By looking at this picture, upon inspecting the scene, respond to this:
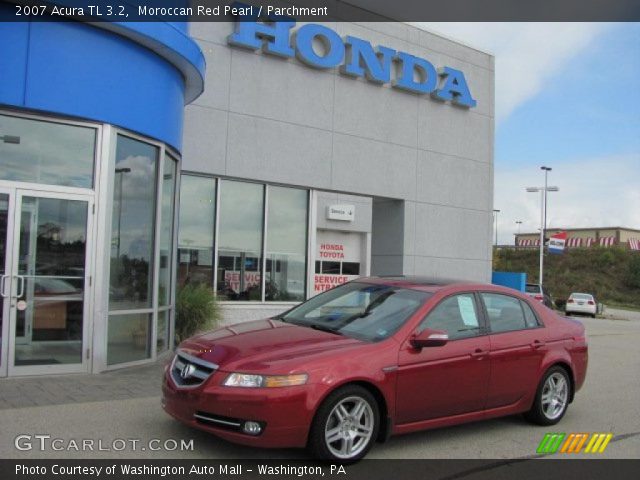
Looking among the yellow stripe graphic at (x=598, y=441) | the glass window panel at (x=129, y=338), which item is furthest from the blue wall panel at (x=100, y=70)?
the yellow stripe graphic at (x=598, y=441)

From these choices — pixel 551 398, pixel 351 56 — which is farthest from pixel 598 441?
pixel 351 56

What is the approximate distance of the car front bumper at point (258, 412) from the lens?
477cm

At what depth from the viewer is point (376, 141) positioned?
15.0 m

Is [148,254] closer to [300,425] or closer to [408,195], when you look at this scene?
[300,425]

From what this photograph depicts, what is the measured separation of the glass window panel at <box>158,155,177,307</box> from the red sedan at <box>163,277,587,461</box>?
11.7ft

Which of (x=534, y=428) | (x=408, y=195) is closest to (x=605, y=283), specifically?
(x=408, y=195)

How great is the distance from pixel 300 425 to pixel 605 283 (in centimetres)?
6034

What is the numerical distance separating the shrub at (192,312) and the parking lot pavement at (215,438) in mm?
4047

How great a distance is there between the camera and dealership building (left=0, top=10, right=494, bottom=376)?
7777mm

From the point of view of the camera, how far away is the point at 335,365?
199 inches

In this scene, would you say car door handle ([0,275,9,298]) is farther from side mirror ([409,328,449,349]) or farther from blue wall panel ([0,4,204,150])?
side mirror ([409,328,449,349])

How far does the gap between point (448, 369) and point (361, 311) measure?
96 cm

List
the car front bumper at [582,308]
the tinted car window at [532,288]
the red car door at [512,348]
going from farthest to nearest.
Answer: the car front bumper at [582,308], the tinted car window at [532,288], the red car door at [512,348]

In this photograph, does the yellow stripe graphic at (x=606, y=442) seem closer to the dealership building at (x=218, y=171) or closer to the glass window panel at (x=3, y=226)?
the dealership building at (x=218, y=171)
